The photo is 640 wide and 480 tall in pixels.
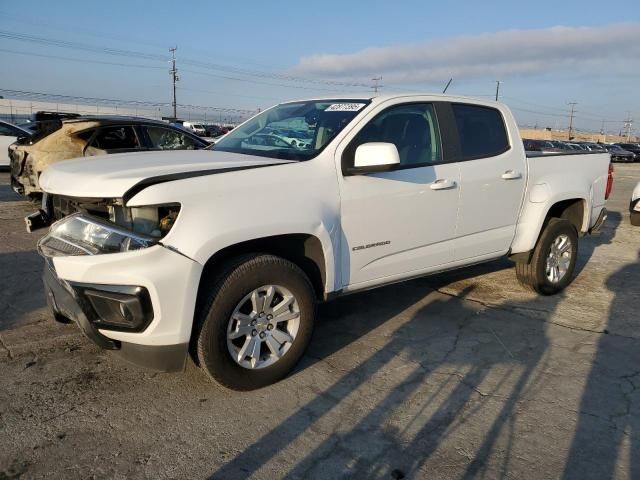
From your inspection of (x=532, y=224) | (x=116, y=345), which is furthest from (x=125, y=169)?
(x=532, y=224)

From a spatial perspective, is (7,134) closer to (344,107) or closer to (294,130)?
(294,130)

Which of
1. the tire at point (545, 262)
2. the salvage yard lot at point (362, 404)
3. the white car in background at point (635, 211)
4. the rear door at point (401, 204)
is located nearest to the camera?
the salvage yard lot at point (362, 404)

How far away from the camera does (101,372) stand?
3385mm

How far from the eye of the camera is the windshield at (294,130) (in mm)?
3631

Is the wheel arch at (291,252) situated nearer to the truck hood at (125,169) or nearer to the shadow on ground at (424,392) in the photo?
the truck hood at (125,169)

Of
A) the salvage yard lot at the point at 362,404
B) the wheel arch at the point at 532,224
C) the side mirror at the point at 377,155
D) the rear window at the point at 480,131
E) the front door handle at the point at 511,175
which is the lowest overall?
the salvage yard lot at the point at 362,404

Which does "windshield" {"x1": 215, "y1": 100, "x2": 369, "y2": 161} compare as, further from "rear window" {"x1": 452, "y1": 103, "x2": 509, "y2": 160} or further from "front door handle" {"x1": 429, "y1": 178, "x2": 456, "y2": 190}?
"rear window" {"x1": 452, "y1": 103, "x2": 509, "y2": 160}

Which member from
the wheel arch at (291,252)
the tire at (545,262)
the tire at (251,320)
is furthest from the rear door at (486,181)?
the tire at (251,320)

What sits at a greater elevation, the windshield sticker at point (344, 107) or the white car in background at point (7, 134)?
the windshield sticker at point (344, 107)

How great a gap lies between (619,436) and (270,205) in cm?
230

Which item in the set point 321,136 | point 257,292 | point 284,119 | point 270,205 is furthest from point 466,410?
point 284,119

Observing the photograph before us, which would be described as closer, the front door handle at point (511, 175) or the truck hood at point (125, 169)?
the truck hood at point (125, 169)

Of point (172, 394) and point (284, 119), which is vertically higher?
point (284, 119)

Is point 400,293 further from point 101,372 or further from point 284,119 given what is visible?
point 101,372
